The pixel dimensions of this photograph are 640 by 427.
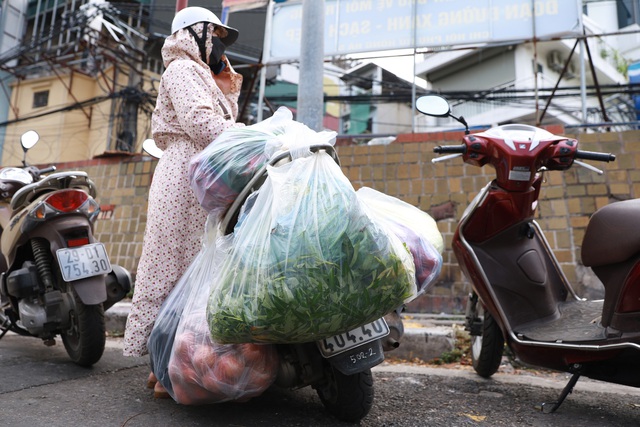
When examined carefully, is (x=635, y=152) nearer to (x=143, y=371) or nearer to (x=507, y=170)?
(x=507, y=170)

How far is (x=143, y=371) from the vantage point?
2.84 metres

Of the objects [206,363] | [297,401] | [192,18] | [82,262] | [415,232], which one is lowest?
[297,401]

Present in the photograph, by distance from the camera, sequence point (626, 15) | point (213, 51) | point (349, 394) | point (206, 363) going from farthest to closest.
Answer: point (626, 15) → point (213, 51) → point (349, 394) → point (206, 363)

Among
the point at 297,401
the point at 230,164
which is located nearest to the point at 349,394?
the point at 297,401

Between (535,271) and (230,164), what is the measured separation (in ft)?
5.65

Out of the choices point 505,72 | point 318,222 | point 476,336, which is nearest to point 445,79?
point 505,72

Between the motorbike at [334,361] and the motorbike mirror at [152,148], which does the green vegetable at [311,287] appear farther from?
the motorbike mirror at [152,148]

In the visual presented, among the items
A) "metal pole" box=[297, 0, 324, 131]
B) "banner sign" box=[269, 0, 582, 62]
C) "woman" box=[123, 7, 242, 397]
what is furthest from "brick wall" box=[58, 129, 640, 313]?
"woman" box=[123, 7, 242, 397]

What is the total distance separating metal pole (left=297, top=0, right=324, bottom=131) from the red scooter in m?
1.04

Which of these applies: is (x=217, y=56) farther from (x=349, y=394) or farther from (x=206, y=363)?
(x=349, y=394)

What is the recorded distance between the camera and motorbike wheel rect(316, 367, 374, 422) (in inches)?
72.4

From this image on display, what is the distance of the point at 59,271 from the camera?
2.81 m

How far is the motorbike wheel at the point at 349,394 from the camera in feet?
6.03

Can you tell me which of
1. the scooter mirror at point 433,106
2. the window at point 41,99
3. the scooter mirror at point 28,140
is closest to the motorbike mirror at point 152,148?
the scooter mirror at point 28,140
